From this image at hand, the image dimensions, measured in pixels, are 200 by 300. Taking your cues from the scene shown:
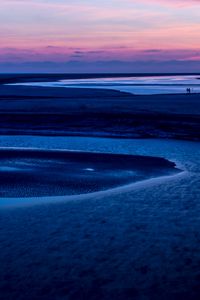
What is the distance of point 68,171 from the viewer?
13875mm

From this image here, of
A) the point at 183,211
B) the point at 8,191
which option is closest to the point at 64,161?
the point at 8,191

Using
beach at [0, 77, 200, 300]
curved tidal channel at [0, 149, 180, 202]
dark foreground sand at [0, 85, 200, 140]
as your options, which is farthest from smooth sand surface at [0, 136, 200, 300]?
dark foreground sand at [0, 85, 200, 140]

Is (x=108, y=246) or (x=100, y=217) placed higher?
(x=100, y=217)

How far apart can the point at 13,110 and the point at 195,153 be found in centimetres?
1800

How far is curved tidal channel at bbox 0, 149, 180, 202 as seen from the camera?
11.9 meters

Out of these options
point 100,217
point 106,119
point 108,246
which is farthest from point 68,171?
point 106,119

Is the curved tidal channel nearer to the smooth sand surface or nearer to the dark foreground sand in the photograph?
the smooth sand surface

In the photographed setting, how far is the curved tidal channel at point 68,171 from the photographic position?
1188 centimetres

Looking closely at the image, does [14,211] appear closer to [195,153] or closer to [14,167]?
[14,167]

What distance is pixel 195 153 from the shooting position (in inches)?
644

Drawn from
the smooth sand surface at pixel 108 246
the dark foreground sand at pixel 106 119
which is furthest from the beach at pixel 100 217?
the dark foreground sand at pixel 106 119

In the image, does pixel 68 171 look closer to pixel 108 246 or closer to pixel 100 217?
pixel 100 217

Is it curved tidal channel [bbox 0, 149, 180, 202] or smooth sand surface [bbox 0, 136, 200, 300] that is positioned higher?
curved tidal channel [bbox 0, 149, 180, 202]

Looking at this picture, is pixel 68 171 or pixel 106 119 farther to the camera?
pixel 106 119
